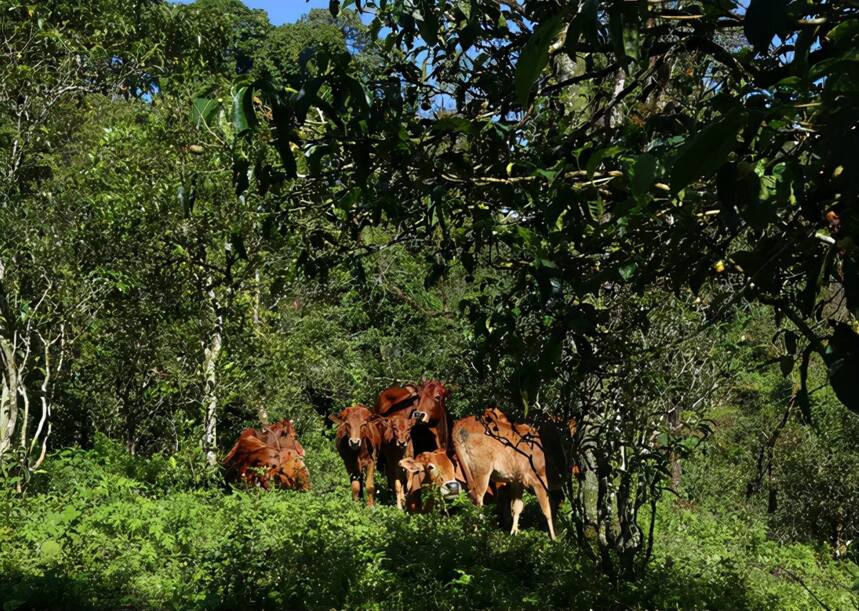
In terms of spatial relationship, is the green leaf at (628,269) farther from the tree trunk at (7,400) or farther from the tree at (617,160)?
the tree trunk at (7,400)

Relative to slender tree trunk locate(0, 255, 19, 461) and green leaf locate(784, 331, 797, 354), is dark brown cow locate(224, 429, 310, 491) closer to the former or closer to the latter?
slender tree trunk locate(0, 255, 19, 461)

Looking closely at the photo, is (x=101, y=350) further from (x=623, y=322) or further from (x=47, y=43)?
(x=623, y=322)

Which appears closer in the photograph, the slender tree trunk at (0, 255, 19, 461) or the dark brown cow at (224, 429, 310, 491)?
the slender tree trunk at (0, 255, 19, 461)

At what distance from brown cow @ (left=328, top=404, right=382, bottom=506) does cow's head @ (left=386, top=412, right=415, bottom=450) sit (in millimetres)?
188

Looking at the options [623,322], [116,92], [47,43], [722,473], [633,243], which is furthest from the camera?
[722,473]

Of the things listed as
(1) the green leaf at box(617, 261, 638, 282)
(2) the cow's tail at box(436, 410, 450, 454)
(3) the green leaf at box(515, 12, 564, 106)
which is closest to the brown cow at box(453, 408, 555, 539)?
(2) the cow's tail at box(436, 410, 450, 454)

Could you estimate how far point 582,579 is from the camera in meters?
6.79

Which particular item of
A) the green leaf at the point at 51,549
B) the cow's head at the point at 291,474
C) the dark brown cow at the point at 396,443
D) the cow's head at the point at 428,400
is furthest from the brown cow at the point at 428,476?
the green leaf at the point at 51,549

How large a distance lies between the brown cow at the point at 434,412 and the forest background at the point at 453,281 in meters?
1.65

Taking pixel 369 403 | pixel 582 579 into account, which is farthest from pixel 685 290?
pixel 369 403

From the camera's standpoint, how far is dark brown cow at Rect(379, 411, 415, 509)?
13.1 meters

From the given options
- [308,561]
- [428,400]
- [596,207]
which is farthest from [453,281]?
[596,207]

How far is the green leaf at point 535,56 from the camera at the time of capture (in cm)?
132

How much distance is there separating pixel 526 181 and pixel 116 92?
389 inches
